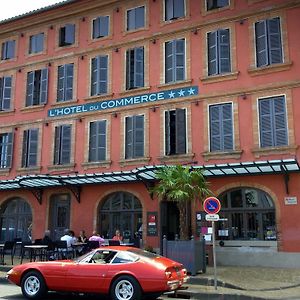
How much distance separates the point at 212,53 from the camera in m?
18.3

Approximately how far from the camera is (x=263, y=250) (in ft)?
52.1

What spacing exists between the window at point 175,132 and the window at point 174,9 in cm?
456

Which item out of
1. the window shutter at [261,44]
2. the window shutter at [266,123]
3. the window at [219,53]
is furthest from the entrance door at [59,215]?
the window shutter at [261,44]

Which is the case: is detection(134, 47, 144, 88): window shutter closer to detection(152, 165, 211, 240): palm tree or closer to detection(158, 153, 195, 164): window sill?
detection(158, 153, 195, 164): window sill

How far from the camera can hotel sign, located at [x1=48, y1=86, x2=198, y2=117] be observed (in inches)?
726

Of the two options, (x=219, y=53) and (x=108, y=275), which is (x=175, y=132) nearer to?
(x=219, y=53)

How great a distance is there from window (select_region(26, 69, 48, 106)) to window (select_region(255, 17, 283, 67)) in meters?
10.7

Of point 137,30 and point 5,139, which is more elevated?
point 137,30

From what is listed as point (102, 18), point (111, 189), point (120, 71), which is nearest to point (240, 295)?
point (111, 189)

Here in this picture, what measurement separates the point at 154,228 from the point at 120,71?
7.50 m

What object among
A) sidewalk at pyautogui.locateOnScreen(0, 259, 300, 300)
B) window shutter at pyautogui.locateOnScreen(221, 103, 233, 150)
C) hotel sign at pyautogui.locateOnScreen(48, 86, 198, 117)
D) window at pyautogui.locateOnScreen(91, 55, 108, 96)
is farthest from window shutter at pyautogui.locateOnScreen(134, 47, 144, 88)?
sidewalk at pyautogui.locateOnScreen(0, 259, 300, 300)

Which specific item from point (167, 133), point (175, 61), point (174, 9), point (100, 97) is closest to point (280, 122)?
point (167, 133)

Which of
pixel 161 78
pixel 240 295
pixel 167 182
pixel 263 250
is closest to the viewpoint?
pixel 240 295

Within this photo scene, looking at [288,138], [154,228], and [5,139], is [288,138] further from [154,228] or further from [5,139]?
[5,139]
